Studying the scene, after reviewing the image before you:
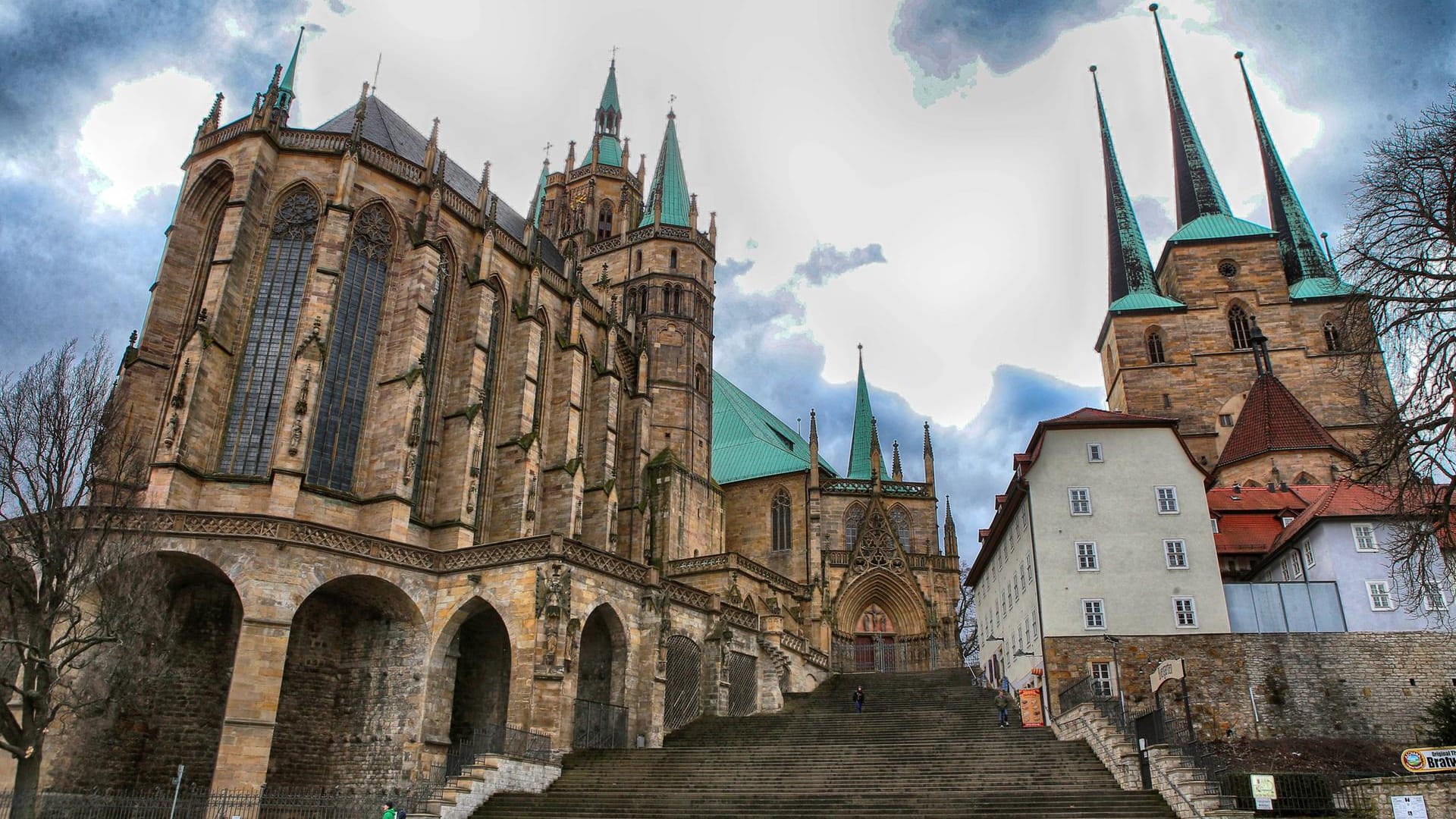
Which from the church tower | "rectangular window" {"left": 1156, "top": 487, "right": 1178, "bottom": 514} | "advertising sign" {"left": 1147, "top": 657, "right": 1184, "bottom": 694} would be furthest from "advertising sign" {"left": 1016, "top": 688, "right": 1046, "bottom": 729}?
the church tower

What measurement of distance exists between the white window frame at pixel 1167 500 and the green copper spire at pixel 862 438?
23976 millimetres

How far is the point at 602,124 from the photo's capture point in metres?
60.5

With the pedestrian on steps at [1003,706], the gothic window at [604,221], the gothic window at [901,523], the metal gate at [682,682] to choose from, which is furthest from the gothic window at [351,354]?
the gothic window at [604,221]

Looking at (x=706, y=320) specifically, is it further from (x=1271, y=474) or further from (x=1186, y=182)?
(x=1186, y=182)

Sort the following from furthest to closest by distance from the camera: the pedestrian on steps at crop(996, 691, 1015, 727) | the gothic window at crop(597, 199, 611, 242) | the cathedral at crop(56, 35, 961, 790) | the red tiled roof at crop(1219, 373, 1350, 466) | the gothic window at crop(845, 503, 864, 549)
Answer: the gothic window at crop(597, 199, 611, 242) < the gothic window at crop(845, 503, 864, 549) < the red tiled roof at crop(1219, 373, 1350, 466) < the pedestrian on steps at crop(996, 691, 1015, 727) < the cathedral at crop(56, 35, 961, 790)

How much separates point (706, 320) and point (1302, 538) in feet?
87.0

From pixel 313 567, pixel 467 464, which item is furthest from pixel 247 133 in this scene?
pixel 313 567

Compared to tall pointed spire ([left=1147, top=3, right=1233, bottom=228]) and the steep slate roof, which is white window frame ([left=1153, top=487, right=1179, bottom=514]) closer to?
the steep slate roof

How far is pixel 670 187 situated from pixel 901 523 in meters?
20.5

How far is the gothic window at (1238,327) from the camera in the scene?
1925 inches

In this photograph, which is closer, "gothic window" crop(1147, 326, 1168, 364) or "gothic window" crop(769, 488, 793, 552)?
"gothic window" crop(769, 488, 793, 552)

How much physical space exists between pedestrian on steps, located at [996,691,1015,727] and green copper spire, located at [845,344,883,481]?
2233cm

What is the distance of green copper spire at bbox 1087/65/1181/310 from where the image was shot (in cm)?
5128

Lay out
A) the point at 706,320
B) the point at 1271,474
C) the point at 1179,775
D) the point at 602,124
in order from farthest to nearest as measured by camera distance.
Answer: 1. the point at 602,124
2. the point at 706,320
3. the point at 1271,474
4. the point at 1179,775
